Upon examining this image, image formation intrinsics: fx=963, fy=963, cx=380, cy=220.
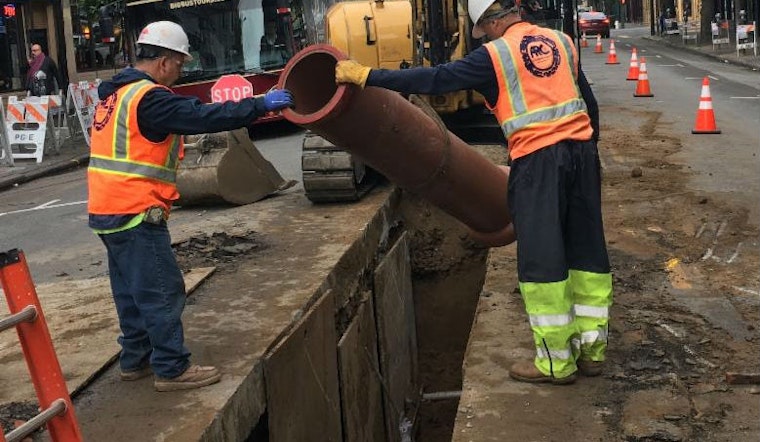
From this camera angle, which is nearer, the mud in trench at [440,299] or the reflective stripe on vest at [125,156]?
the reflective stripe on vest at [125,156]

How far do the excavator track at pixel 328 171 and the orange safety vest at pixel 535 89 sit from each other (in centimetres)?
421

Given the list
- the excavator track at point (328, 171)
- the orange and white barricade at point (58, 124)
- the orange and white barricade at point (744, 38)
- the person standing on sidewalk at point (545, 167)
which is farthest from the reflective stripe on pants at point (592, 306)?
the orange and white barricade at point (744, 38)

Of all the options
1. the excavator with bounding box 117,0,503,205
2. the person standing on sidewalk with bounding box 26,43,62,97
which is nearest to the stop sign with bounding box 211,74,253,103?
the excavator with bounding box 117,0,503,205

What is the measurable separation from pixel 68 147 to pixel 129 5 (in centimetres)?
417

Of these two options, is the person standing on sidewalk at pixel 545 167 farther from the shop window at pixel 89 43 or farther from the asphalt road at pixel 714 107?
the shop window at pixel 89 43

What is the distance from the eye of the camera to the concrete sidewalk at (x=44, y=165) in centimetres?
1426

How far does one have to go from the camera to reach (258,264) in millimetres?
7195

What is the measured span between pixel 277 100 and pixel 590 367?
1.99 meters

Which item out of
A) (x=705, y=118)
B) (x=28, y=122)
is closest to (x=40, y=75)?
(x=28, y=122)

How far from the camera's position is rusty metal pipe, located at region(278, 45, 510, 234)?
483 centimetres

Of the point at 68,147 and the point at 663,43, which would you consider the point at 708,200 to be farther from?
the point at 663,43

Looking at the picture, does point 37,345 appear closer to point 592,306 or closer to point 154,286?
point 154,286

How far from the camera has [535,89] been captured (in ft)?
14.7

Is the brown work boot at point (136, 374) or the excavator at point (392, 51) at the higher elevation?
the excavator at point (392, 51)
